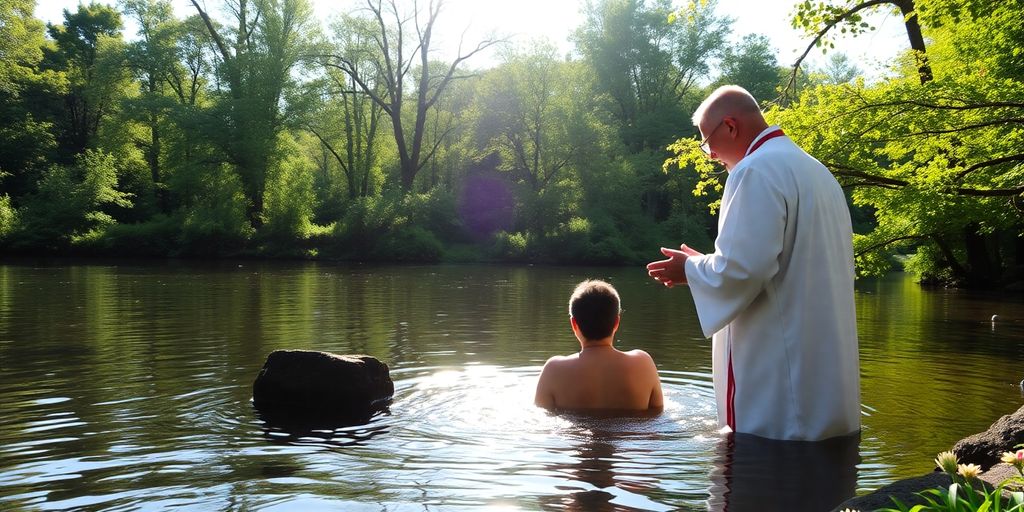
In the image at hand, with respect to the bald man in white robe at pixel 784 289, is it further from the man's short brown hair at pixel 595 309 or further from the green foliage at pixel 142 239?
the green foliage at pixel 142 239

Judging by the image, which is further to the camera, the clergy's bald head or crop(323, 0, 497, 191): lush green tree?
crop(323, 0, 497, 191): lush green tree

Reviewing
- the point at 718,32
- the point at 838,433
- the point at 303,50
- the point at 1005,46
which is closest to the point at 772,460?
the point at 838,433

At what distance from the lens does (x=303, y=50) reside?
46.1 meters

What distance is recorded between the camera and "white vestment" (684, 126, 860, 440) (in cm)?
413

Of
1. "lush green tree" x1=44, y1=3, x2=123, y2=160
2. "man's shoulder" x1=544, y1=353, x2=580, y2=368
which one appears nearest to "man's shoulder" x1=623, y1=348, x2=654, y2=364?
"man's shoulder" x1=544, y1=353, x2=580, y2=368

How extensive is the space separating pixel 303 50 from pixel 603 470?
44.6 meters

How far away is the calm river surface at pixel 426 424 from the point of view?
174 inches

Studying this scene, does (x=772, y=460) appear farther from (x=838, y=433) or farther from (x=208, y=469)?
(x=208, y=469)

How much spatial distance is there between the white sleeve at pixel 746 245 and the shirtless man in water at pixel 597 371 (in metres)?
1.72

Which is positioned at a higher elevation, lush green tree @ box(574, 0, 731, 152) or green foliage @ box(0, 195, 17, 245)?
lush green tree @ box(574, 0, 731, 152)

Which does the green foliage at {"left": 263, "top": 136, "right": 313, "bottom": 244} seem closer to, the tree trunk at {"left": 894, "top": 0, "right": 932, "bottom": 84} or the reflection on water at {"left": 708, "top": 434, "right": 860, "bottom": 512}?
the tree trunk at {"left": 894, "top": 0, "right": 932, "bottom": 84}

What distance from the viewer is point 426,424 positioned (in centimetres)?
645

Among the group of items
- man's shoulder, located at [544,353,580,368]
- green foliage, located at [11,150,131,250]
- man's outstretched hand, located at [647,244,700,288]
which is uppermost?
green foliage, located at [11,150,131,250]

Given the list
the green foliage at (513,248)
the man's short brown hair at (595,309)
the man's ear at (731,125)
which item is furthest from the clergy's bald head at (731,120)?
the green foliage at (513,248)
